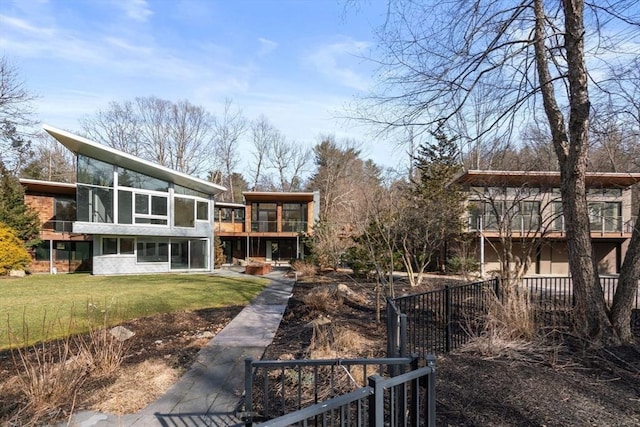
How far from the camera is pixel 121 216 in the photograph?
17.5 meters

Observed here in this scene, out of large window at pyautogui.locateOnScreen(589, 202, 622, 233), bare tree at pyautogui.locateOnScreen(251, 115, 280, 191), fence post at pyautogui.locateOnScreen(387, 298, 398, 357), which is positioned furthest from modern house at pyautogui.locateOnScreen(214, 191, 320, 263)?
fence post at pyautogui.locateOnScreen(387, 298, 398, 357)

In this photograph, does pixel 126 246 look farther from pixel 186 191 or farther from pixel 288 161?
pixel 288 161

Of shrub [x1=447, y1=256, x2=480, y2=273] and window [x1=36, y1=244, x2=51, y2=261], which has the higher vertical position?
window [x1=36, y1=244, x2=51, y2=261]

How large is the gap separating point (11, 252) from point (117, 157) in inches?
267

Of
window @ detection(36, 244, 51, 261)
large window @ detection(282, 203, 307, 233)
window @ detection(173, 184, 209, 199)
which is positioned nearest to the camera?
window @ detection(173, 184, 209, 199)

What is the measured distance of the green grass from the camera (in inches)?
276

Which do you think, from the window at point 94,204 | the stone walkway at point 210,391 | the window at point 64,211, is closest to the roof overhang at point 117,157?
the window at point 94,204

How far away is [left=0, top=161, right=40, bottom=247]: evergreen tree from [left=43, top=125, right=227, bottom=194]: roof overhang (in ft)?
15.7

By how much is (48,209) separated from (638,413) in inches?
1029

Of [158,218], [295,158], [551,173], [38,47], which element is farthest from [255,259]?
[551,173]

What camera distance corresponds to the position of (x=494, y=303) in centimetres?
569

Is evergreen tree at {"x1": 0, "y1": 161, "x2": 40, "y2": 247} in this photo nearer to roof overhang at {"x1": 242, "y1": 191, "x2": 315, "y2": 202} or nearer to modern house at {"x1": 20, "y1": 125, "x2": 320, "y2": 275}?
modern house at {"x1": 20, "y1": 125, "x2": 320, "y2": 275}

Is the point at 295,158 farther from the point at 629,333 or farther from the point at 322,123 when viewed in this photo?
the point at 629,333

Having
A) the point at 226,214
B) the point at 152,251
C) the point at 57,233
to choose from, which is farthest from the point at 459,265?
the point at 57,233
